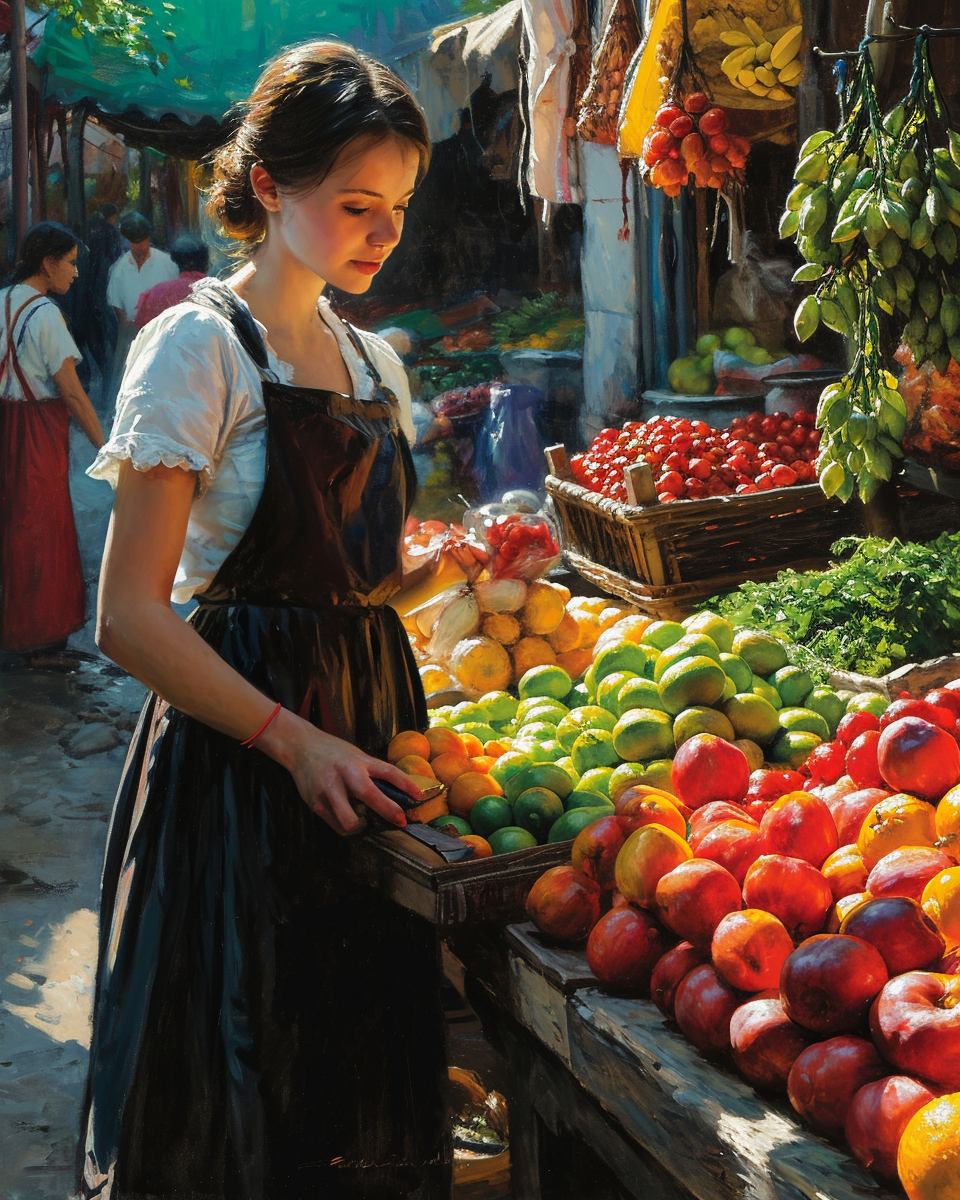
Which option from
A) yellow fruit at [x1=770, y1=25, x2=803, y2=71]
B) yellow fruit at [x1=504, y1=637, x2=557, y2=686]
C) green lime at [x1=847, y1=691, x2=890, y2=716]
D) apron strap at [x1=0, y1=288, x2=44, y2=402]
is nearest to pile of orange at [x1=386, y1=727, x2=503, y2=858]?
green lime at [x1=847, y1=691, x2=890, y2=716]

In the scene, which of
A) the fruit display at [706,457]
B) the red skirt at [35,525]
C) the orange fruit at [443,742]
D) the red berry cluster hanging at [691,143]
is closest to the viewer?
the orange fruit at [443,742]

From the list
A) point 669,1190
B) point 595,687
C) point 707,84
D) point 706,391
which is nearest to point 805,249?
point 595,687

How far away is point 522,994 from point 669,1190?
1.01ft

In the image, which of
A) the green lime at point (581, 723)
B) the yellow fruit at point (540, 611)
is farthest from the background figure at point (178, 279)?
the green lime at point (581, 723)

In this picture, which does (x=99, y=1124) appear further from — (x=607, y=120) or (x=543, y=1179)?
(x=607, y=120)

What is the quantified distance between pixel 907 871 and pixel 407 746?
2.54 ft

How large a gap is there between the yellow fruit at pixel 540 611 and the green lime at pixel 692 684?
3.52ft

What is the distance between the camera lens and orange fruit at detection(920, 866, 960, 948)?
1.04 metres

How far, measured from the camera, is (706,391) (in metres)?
5.90

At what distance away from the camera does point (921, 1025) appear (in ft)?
3.00

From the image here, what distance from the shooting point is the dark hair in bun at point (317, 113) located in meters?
1.45

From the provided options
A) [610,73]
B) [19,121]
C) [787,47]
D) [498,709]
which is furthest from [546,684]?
[19,121]

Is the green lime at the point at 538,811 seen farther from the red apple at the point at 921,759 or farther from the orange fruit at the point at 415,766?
the red apple at the point at 921,759

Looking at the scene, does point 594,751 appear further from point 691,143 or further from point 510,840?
point 691,143
